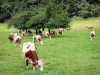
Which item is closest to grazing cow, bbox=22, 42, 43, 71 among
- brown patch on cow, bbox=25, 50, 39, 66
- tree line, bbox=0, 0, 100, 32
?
brown patch on cow, bbox=25, 50, 39, 66

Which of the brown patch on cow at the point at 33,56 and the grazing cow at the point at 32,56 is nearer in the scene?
the grazing cow at the point at 32,56

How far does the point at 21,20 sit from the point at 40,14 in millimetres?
3848

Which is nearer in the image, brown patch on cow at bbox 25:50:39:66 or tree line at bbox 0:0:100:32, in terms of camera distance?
brown patch on cow at bbox 25:50:39:66

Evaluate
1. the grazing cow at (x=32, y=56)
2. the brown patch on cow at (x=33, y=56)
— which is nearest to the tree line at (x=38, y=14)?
the grazing cow at (x=32, y=56)

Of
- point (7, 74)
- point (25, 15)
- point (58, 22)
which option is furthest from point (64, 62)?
point (25, 15)

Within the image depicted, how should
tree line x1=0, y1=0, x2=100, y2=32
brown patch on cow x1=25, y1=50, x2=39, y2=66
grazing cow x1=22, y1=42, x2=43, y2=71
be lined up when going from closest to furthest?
grazing cow x1=22, y1=42, x2=43, y2=71, brown patch on cow x1=25, y1=50, x2=39, y2=66, tree line x1=0, y1=0, x2=100, y2=32

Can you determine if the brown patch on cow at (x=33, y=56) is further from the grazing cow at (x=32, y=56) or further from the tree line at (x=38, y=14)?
the tree line at (x=38, y=14)

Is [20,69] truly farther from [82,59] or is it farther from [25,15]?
[25,15]

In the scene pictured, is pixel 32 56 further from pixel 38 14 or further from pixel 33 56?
pixel 38 14

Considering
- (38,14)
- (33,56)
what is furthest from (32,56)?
(38,14)

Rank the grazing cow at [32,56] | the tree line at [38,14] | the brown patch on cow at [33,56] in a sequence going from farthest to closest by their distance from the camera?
the tree line at [38,14]
the brown patch on cow at [33,56]
the grazing cow at [32,56]

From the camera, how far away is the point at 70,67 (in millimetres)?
15102

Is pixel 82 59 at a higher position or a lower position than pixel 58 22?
higher

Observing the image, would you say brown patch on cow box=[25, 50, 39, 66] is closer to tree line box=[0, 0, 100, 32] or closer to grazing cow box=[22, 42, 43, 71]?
grazing cow box=[22, 42, 43, 71]
